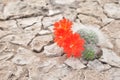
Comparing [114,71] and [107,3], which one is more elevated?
[107,3]

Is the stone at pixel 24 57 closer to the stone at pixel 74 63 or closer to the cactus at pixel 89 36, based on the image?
the stone at pixel 74 63

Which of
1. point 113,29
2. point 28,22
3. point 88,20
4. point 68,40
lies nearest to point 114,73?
point 68,40

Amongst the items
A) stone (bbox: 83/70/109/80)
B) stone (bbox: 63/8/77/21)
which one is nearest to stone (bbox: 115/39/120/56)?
stone (bbox: 83/70/109/80)

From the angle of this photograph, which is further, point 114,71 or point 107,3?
point 107,3

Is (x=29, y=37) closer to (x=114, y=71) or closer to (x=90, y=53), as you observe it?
(x=90, y=53)

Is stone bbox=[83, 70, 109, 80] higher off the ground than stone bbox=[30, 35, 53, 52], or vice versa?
stone bbox=[30, 35, 53, 52]

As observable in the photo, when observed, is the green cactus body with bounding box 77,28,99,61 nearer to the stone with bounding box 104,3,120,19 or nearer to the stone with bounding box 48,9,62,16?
the stone with bounding box 104,3,120,19

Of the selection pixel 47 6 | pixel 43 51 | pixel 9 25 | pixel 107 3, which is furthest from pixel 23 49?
pixel 107 3
